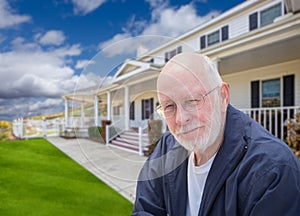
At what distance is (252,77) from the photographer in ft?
19.5

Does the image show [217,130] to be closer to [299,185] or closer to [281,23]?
[299,185]

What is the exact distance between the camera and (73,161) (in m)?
4.92

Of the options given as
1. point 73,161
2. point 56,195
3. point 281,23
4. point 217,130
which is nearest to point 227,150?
point 217,130

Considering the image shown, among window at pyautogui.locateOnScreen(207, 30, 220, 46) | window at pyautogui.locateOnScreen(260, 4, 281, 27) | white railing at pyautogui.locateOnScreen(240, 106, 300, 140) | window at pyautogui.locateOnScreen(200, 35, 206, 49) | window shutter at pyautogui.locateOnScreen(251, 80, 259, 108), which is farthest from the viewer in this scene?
window at pyautogui.locateOnScreen(200, 35, 206, 49)

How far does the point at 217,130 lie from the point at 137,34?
17.9 inches

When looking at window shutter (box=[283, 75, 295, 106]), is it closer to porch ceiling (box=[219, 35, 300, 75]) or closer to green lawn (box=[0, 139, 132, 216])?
porch ceiling (box=[219, 35, 300, 75])

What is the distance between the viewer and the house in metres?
0.79

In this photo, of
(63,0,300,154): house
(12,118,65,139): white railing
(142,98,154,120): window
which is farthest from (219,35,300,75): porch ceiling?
(12,118,65,139): white railing

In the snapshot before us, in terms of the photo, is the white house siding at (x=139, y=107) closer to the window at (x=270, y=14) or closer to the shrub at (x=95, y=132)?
the shrub at (x=95, y=132)

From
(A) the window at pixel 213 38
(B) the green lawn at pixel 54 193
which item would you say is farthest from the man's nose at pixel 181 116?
(A) the window at pixel 213 38

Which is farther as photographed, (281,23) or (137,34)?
(281,23)

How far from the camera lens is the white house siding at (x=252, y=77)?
509 cm

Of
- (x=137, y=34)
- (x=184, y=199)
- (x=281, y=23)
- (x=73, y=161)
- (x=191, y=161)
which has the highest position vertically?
(x=281, y=23)

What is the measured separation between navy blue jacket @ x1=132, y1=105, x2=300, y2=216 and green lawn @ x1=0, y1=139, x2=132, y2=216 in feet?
5.83
